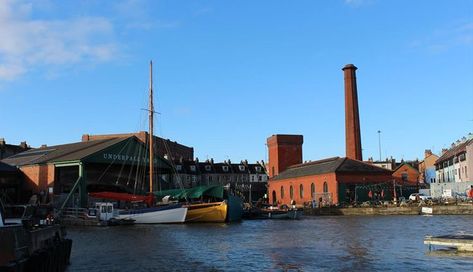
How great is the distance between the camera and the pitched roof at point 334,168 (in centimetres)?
8994

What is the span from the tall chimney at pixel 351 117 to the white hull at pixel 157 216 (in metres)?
54.4

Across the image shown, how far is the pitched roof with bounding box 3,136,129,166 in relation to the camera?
70244 mm

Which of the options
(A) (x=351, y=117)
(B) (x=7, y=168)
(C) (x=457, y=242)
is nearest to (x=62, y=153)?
(B) (x=7, y=168)

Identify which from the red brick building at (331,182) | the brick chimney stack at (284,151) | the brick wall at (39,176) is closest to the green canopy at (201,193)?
the brick wall at (39,176)

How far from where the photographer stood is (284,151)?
403ft

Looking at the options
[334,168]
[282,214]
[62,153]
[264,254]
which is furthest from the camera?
[334,168]

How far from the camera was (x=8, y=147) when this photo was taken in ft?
380

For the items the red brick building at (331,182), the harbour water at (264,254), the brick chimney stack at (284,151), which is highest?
the brick chimney stack at (284,151)

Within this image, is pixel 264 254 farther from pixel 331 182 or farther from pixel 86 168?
pixel 331 182

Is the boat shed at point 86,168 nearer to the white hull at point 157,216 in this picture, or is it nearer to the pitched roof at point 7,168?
the pitched roof at point 7,168

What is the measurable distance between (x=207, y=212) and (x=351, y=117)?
54.5m

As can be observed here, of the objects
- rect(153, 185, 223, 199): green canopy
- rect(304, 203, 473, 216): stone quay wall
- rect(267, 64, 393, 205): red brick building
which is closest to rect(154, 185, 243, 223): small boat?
rect(153, 185, 223, 199): green canopy

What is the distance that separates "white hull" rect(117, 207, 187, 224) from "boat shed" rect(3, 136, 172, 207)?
449 inches

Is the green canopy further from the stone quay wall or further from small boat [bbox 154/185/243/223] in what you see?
the stone quay wall
